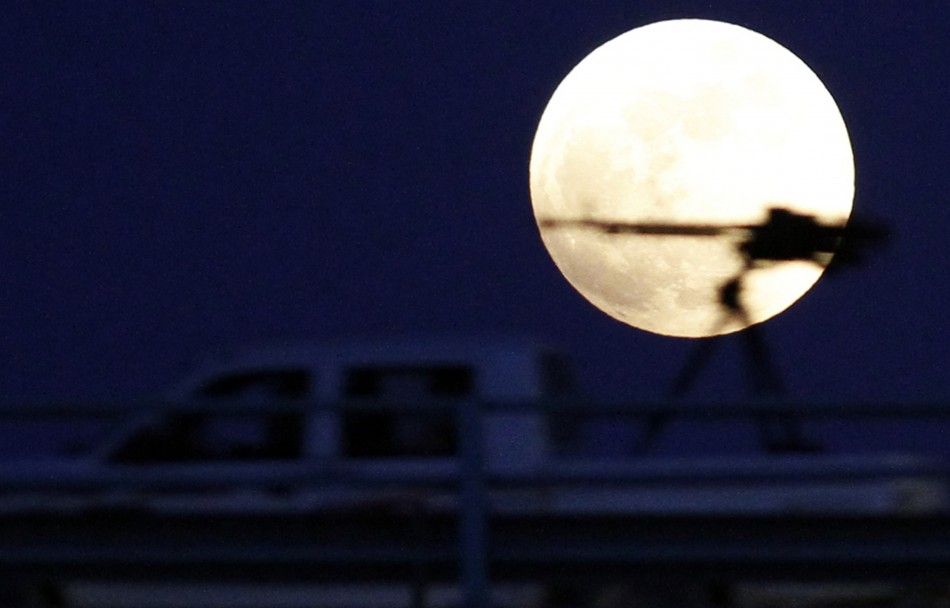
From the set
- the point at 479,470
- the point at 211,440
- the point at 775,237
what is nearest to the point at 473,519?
the point at 479,470

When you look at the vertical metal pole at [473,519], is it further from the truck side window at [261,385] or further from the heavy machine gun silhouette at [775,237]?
the heavy machine gun silhouette at [775,237]

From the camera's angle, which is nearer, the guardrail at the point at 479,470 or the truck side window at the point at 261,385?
the guardrail at the point at 479,470

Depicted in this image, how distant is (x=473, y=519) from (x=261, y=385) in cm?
276

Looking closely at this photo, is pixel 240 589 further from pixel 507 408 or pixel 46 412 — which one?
pixel 507 408

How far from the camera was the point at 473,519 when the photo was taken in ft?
20.7

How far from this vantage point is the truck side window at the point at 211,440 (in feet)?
28.3

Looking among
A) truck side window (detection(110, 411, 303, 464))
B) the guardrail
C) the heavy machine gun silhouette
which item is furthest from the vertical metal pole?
the heavy machine gun silhouette

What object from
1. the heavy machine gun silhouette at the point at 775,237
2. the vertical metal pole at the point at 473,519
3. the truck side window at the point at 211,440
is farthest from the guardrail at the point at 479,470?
the heavy machine gun silhouette at the point at 775,237

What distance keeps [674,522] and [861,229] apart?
534 cm

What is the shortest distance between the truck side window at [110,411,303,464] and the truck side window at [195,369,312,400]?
14cm

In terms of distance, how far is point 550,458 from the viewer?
8789mm

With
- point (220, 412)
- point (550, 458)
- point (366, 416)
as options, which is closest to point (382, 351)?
point (366, 416)

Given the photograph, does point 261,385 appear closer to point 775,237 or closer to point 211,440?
point 211,440

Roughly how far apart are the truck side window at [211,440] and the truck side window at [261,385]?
0.46ft
